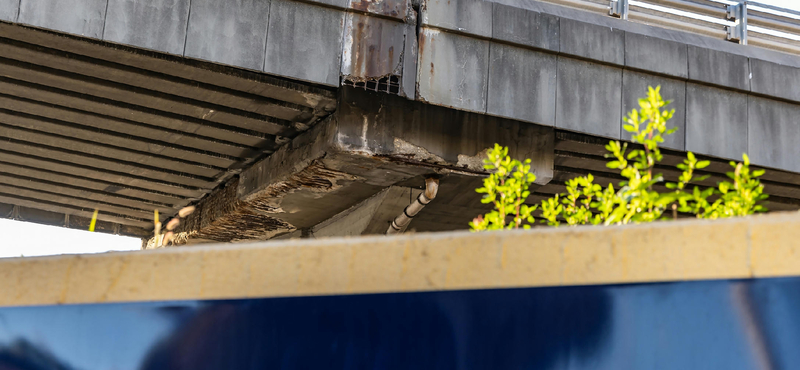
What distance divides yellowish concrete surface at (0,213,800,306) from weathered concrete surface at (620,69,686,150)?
6267 millimetres

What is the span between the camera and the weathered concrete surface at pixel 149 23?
20.5ft

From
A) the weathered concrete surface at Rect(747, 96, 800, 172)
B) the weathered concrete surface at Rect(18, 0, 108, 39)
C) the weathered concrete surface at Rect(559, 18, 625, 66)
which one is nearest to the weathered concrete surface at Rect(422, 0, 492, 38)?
the weathered concrete surface at Rect(559, 18, 625, 66)

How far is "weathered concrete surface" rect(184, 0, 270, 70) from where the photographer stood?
21.2ft

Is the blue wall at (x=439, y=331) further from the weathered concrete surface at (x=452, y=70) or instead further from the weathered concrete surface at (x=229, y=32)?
the weathered concrete surface at (x=452, y=70)

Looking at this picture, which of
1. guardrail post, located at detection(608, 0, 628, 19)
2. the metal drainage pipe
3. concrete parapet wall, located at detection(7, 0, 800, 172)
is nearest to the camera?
concrete parapet wall, located at detection(7, 0, 800, 172)

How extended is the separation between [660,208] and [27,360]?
9.37 ft

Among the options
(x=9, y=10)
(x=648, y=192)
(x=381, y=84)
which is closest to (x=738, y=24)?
(x=381, y=84)

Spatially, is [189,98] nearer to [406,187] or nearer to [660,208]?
[406,187]

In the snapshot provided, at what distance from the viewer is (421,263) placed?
192cm

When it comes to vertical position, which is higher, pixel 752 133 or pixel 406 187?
pixel 752 133

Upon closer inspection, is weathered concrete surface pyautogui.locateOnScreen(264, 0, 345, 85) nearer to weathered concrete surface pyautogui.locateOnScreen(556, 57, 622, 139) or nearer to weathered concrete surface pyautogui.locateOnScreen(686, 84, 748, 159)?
weathered concrete surface pyautogui.locateOnScreen(556, 57, 622, 139)

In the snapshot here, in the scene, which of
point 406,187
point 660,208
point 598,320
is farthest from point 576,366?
point 406,187

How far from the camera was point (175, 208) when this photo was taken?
12.0 metres

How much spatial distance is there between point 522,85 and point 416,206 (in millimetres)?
2100
